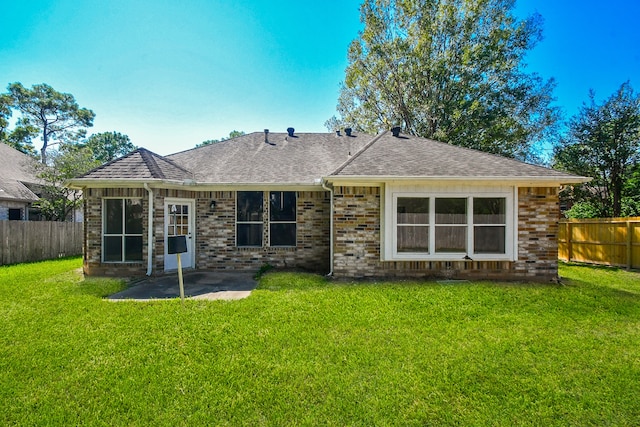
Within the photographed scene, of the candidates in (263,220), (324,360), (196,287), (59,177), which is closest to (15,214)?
(59,177)

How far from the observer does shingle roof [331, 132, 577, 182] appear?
7543mm

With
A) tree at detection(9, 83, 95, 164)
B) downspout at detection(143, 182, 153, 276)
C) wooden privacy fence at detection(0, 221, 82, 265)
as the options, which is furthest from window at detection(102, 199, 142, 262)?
tree at detection(9, 83, 95, 164)

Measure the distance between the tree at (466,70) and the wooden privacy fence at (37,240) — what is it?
18.4 metres

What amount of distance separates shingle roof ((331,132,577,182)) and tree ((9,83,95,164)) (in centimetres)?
3197

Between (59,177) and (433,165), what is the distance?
17744 mm

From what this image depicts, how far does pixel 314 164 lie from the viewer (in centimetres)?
1068

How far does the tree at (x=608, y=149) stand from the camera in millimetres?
13500

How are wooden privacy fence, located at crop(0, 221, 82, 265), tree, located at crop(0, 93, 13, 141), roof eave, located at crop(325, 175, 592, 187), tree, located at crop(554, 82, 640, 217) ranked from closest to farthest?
roof eave, located at crop(325, 175, 592, 187) → wooden privacy fence, located at crop(0, 221, 82, 265) → tree, located at crop(554, 82, 640, 217) → tree, located at crop(0, 93, 13, 141)

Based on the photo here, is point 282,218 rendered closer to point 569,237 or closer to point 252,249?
point 252,249

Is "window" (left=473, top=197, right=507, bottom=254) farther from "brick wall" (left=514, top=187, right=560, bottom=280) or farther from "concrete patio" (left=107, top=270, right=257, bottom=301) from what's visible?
"concrete patio" (left=107, top=270, right=257, bottom=301)

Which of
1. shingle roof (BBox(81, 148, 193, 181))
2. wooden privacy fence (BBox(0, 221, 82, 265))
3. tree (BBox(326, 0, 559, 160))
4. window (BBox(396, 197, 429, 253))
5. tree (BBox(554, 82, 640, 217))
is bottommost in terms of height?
wooden privacy fence (BBox(0, 221, 82, 265))

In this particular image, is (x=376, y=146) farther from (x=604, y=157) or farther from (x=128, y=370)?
(x=604, y=157)

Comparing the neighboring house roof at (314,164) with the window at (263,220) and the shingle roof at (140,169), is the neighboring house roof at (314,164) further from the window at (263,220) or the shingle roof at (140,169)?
the window at (263,220)

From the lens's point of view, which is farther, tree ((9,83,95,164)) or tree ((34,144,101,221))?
tree ((9,83,95,164))
